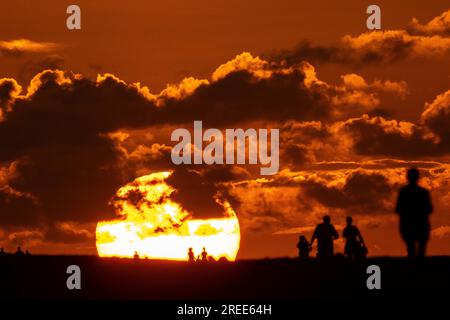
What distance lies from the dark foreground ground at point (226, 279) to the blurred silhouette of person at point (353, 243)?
1.85 ft

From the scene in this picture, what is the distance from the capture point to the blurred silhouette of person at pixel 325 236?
46562 mm

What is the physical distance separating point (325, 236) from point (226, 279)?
196 inches

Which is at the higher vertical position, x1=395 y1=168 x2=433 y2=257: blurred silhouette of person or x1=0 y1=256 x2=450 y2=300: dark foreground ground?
x1=395 y1=168 x2=433 y2=257: blurred silhouette of person

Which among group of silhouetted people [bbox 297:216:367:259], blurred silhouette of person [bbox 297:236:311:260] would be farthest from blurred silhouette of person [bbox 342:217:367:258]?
blurred silhouette of person [bbox 297:236:311:260]

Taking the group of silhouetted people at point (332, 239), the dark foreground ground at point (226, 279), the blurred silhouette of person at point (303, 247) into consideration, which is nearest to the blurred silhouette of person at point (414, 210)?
the dark foreground ground at point (226, 279)

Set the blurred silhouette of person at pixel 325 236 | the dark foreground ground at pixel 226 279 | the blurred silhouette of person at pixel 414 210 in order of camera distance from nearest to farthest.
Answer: the blurred silhouette of person at pixel 414 210 → the dark foreground ground at pixel 226 279 → the blurred silhouette of person at pixel 325 236

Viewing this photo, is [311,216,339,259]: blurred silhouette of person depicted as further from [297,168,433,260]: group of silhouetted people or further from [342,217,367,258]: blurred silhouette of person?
[297,168,433,260]: group of silhouetted people

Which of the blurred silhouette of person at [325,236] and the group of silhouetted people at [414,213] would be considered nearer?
the group of silhouetted people at [414,213]

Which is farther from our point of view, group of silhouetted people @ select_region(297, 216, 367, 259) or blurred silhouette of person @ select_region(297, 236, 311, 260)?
blurred silhouette of person @ select_region(297, 236, 311, 260)

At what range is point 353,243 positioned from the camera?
46.9 m

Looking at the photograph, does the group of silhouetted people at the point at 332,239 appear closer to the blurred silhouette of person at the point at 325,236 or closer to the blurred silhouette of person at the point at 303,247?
the blurred silhouette of person at the point at 325,236

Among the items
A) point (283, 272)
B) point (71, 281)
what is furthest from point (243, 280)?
point (71, 281)

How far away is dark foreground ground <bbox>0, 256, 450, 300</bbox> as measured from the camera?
4000 centimetres

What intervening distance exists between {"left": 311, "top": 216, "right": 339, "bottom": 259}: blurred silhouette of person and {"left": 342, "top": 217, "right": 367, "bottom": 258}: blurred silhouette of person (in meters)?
0.39
